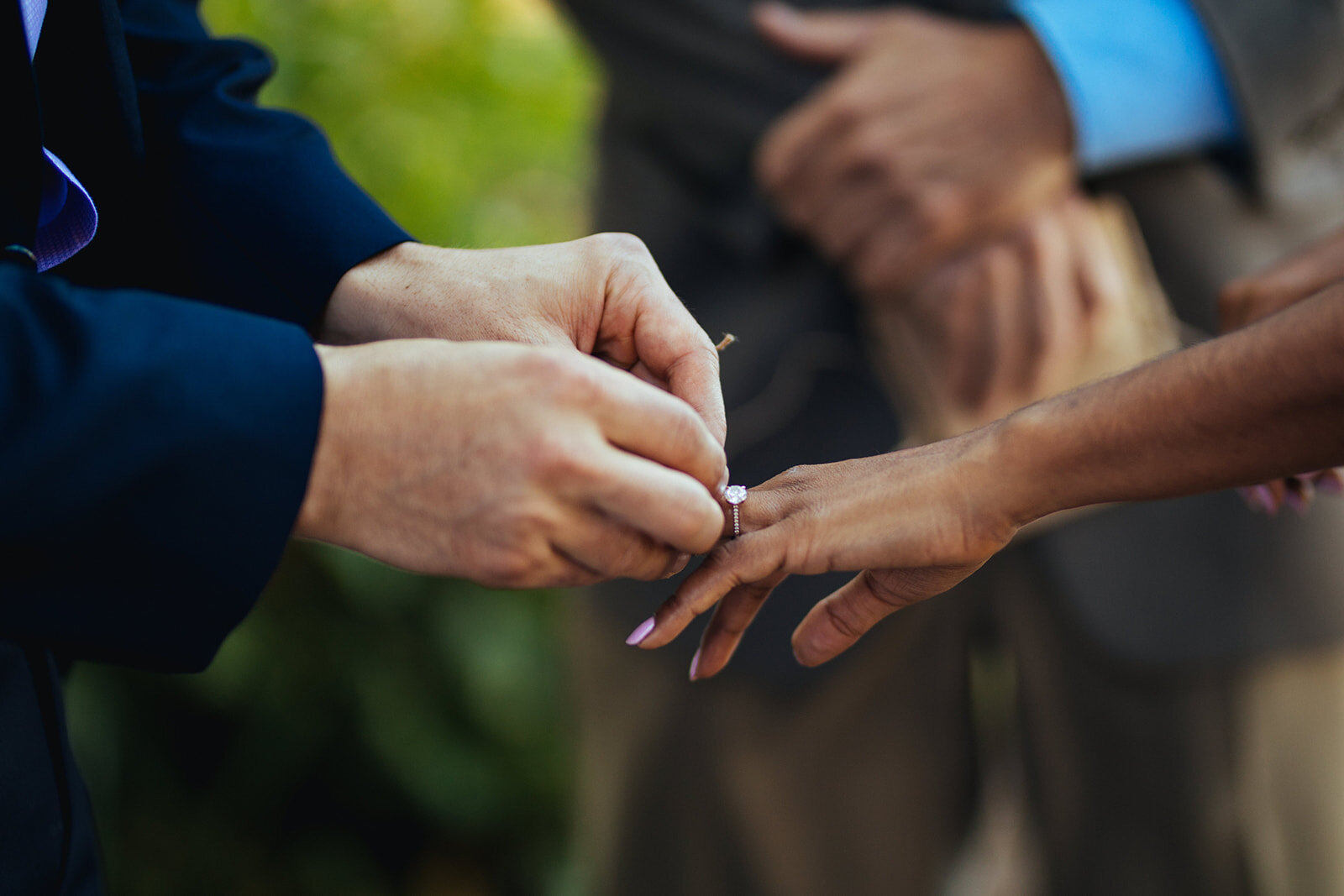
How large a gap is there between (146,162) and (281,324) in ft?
1.10

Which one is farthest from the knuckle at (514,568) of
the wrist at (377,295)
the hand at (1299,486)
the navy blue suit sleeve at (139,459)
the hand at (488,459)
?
the hand at (1299,486)

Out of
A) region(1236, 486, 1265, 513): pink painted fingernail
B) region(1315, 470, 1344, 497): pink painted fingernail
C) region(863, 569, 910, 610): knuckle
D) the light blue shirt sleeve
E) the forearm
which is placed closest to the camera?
the forearm

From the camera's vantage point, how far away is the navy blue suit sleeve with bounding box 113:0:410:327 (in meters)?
0.81

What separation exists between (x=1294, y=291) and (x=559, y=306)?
A: 64 cm

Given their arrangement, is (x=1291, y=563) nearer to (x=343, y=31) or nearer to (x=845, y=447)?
(x=845, y=447)

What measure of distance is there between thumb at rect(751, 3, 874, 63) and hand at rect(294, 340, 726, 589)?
0.84 metres

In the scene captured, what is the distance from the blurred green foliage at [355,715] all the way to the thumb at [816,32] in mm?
658

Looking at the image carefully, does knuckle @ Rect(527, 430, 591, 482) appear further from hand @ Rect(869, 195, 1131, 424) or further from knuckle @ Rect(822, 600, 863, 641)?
hand @ Rect(869, 195, 1131, 424)

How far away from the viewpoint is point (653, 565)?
0.68 meters

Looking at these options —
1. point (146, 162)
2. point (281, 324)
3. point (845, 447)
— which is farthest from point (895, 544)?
point (146, 162)

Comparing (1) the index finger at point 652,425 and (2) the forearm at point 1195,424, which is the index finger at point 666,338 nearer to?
(1) the index finger at point 652,425

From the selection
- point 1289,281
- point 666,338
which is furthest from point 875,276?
point 666,338

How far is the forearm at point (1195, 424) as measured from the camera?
2.17 feet

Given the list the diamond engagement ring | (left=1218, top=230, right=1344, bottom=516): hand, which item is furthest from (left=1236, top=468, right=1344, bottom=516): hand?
the diamond engagement ring
